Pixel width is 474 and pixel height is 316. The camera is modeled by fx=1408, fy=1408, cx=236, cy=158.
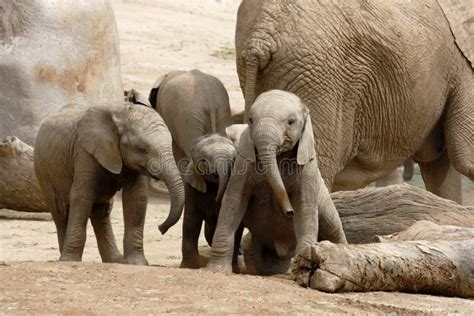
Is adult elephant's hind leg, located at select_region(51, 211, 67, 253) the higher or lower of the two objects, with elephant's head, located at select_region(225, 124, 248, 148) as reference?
lower

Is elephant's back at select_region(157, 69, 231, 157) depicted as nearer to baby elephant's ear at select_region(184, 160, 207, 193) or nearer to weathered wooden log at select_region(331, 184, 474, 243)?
weathered wooden log at select_region(331, 184, 474, 243)

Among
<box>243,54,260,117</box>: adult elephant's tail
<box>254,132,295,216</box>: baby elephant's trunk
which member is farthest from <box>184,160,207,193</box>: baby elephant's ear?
<box>243,54,260,117</box>: adult elephant's tail

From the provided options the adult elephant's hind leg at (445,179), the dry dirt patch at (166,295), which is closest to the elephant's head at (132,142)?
the dry dirt patch at (166,295)

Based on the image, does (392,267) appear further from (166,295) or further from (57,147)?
(57,147)

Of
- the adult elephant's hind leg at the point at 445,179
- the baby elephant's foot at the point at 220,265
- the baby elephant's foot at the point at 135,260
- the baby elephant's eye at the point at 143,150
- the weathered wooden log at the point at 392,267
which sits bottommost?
the adult elephant's hind leg at the point at 445,179

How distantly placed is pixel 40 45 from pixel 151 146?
153 inches

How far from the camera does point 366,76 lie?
9852 millimetres

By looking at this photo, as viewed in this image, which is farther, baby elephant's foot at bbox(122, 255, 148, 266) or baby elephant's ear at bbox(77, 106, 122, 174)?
baby elephant's foot at bbox(122, 255, 148, 266)

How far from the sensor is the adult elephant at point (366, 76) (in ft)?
31.0

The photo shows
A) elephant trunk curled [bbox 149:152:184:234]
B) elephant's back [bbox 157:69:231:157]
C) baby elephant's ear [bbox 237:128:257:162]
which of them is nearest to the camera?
baby elephant's ear [bbox 237:128:257:162]

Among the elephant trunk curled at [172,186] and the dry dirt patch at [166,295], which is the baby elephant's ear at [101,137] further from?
the dry dirt patch at [166,295]

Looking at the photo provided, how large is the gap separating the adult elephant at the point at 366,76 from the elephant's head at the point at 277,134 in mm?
2074

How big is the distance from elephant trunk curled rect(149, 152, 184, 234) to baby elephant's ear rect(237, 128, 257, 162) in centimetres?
39

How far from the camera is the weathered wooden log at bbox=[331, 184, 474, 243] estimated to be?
8570mm
